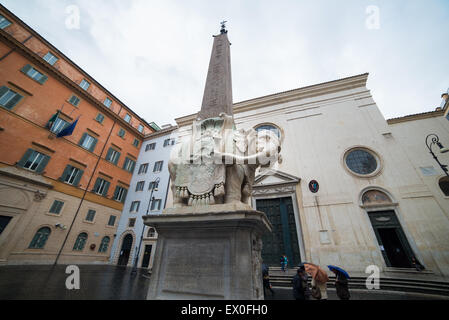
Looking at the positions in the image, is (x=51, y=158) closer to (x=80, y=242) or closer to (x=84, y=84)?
(x=80, y=242)

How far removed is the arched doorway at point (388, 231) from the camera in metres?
9.41

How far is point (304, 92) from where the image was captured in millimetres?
15633

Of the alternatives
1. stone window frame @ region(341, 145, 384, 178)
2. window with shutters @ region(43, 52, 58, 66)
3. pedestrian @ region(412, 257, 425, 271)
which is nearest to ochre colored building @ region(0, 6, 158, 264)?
window with shutters @ region(43, 52, 58, 66)

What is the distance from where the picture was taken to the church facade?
30.9 ft

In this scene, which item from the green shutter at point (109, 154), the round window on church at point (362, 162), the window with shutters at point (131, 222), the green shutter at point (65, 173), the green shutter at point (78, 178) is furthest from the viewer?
the green shutter at point (109, 154)

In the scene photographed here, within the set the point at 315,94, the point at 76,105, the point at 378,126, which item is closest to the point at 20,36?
the point at 76,105

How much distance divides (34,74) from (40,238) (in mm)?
12608

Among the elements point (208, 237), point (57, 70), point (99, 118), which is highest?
point (57, 70)

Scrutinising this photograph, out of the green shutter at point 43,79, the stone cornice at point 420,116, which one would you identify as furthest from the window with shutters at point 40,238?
the stone cornice at point 420,116

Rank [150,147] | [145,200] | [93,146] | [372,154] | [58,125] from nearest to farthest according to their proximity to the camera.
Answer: [372,154]
[58,125]
[93,146]
[145,200]
[150,147]

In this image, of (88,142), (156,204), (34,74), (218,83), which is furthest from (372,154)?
(34,74)

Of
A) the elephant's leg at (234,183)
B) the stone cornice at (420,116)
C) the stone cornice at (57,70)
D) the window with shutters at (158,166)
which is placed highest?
the stone cornice at (57,70)

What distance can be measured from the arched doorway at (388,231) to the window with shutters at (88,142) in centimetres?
2230

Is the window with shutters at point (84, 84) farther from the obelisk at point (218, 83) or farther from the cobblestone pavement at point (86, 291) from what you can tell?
the obelisk at point (218, 83)
